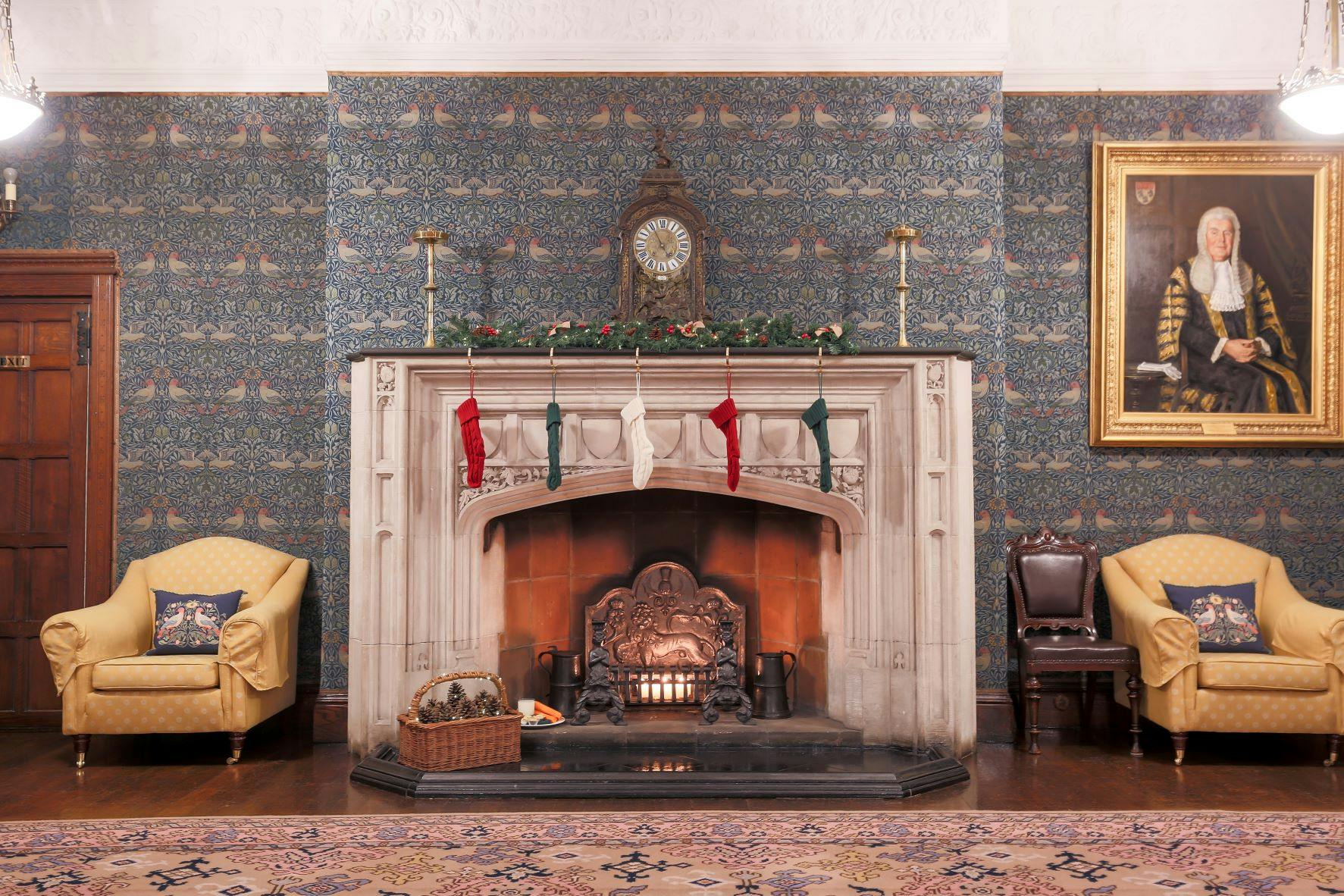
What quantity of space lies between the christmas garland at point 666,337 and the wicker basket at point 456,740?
1754mm

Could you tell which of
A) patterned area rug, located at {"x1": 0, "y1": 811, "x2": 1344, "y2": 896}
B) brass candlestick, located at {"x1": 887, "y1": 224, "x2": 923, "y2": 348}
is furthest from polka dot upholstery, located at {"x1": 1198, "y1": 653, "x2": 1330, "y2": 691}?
brass candlestick, located at {"x1": 887, "y1": 224, "x2": 923, "y2": 348}

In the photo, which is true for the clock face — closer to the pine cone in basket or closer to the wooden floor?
the pine cone in basket

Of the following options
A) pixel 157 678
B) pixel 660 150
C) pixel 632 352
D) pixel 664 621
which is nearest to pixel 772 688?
pixel 664 621

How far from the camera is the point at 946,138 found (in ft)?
19.4

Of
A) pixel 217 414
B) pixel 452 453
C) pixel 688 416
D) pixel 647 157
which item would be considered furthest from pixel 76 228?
pixel 688 416

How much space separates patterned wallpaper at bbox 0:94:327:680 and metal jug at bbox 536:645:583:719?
1768 millimetres

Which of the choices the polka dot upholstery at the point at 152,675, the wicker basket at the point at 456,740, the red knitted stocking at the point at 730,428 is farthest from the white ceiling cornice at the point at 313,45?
the wicker basket at the point at 456,740

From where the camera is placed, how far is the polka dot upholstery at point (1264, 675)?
5137mm

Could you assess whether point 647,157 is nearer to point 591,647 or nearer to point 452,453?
point 452,453

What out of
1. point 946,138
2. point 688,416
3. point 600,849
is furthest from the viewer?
point 946,138

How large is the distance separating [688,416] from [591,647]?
4.84 feet

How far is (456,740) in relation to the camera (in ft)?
16.0

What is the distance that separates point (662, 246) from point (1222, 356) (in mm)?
3641

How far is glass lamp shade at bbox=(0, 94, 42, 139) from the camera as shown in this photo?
207 inches
